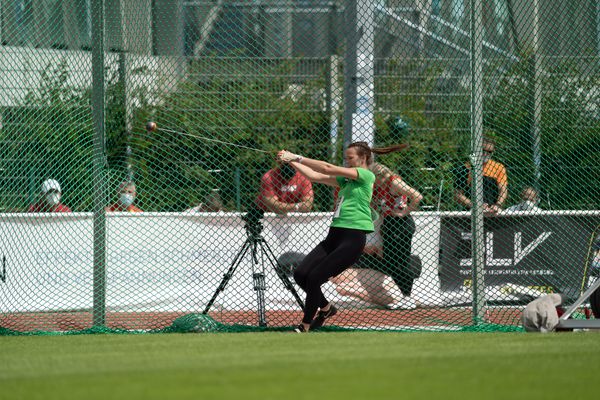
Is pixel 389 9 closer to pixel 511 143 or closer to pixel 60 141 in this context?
pixel 511 143

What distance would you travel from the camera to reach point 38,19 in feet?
42.9

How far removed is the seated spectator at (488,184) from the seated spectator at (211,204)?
119 inches

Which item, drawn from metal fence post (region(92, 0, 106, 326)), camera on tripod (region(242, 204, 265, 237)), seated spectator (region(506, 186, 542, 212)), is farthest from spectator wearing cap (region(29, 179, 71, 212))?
seated spectator (region(506, 186, 542, 212))

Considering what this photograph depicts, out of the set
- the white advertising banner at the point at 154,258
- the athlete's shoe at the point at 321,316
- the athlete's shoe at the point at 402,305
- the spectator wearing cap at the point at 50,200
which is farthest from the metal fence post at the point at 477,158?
the spectator wearing cap at the point at 50,200

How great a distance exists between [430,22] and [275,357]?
21.1ft

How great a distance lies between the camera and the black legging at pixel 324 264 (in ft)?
37.6

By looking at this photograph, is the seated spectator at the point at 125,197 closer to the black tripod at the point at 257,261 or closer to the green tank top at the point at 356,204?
the black tripod at the point at 257,261

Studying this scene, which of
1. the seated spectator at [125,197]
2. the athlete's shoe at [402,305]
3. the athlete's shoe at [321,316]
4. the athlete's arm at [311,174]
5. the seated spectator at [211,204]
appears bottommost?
the athlete's shoe at [402,305]

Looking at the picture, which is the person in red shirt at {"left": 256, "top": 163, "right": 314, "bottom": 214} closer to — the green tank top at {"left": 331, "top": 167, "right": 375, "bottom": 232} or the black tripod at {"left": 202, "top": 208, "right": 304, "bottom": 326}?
the black tripod at {"left": 202, "top": 208, "right": 304, "bottom": 326}

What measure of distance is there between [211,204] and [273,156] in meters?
1.06

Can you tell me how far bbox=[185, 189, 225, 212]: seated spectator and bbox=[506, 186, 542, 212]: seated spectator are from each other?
12.1 ft

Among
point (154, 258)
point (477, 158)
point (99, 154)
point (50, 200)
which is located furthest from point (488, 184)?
point (50, 200)

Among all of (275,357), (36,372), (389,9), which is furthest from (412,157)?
(36,372)

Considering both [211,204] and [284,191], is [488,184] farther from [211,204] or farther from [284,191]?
[211,204]
